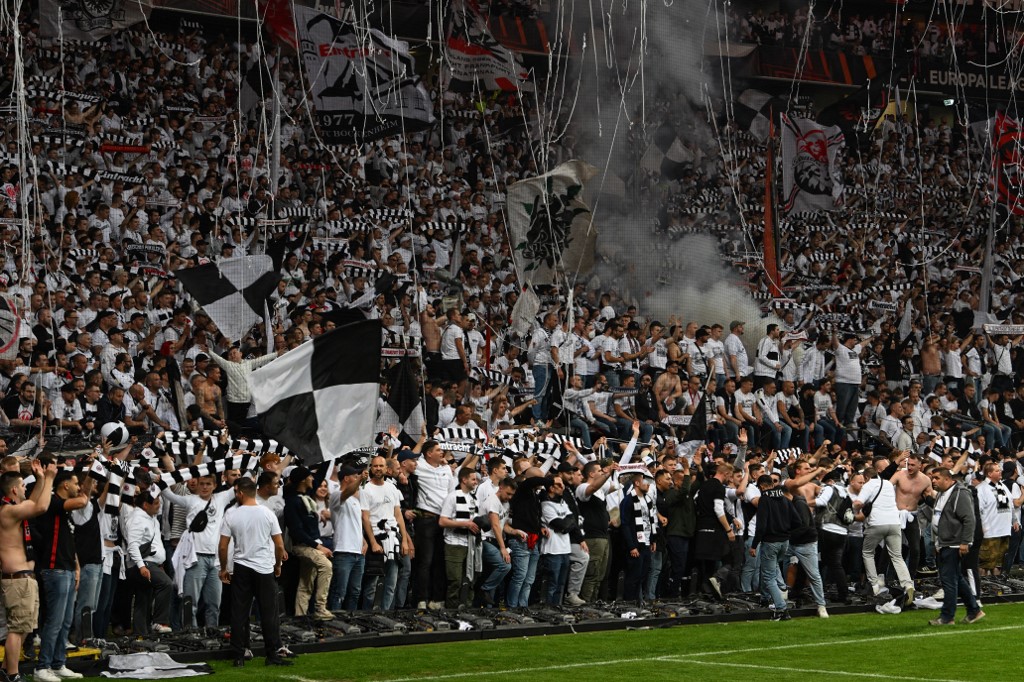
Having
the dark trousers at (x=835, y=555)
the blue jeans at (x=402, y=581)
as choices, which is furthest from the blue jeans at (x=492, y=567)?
the dark trousers at (x=835, y=555)

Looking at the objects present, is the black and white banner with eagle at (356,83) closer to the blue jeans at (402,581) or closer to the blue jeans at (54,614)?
the blue jeans at (402,581)

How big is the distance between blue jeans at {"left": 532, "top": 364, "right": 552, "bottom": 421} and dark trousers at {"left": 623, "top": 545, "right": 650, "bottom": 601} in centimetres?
470

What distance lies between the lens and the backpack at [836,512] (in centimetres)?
1923

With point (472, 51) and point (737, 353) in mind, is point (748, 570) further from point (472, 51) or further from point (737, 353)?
point (472, 51)

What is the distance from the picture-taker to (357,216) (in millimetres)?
26297

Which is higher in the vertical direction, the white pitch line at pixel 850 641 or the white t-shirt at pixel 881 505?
the white t-shirt at pixel 881 505

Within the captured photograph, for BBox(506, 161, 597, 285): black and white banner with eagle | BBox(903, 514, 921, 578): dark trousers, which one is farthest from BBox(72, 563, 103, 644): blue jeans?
BBox(506, 161, 597, 285): black and white banner with eagle

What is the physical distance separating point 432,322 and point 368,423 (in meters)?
6.61

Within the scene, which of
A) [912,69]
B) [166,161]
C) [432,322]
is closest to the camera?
[432,322]

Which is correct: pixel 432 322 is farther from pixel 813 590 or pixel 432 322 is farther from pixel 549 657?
pixel 549 657

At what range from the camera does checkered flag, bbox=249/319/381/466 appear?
16.0 meters

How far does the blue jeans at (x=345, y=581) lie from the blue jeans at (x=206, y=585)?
1358mm

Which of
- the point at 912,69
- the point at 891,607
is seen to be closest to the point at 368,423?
the point at 891,607

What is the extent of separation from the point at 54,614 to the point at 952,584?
957cm
